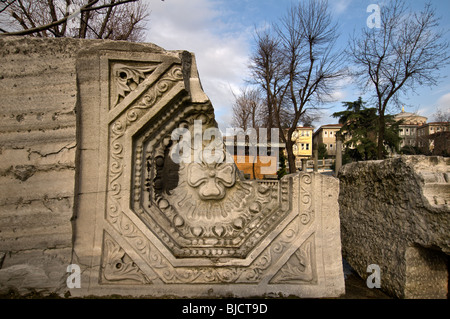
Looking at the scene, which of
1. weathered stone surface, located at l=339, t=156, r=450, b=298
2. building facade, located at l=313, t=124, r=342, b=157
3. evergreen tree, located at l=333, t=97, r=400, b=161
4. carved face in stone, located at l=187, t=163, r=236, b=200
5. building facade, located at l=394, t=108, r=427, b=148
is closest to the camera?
weathered stone surface, located at l=339, t=156, r=450, b=298

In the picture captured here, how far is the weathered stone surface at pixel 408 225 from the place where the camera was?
2.14 meters

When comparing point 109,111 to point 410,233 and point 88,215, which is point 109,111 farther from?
point 410,233

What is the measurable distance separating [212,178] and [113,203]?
1.01 metres

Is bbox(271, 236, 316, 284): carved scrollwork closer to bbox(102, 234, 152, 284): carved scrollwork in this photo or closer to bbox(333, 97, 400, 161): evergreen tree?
bbox(102, 234, 152, 284): carved scrollwork

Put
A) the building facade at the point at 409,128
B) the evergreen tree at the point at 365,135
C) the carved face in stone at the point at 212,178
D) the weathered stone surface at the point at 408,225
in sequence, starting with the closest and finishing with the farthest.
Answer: the weathered stone surface at the point at 408,225 < the carved face in stone at the point at 212,178 < the evergreen tree at the point at 365,135 < the building facade at the point at 409,128

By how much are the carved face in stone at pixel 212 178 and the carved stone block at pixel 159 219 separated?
31cm

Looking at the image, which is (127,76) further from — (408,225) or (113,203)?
(408,225)

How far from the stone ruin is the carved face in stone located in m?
0.40

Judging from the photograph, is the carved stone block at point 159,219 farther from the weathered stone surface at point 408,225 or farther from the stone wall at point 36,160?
the weathered stone surface at point 408,225

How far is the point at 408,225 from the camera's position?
2299 mm

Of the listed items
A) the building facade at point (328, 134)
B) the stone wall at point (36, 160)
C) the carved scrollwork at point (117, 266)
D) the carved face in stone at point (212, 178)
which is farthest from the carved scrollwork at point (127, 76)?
the building facade at point (328, 134)

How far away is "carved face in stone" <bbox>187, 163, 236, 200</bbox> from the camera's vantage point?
260 cm

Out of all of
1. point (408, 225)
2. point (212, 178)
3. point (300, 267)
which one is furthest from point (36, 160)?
point (408, 225)

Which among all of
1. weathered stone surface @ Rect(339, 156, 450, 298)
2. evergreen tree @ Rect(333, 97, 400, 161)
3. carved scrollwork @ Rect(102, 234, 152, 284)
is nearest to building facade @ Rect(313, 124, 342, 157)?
evergreen tree @ Rect(333, 97, 400, 161)
